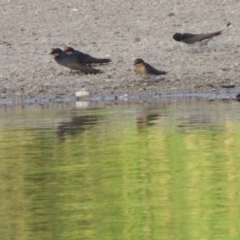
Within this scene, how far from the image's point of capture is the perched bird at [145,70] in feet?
54.1

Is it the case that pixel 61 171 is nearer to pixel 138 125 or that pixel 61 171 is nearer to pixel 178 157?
pixel 178 157

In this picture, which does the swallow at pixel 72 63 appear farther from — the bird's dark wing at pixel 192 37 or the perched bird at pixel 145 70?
the bird's dark wing at pixel 192 37

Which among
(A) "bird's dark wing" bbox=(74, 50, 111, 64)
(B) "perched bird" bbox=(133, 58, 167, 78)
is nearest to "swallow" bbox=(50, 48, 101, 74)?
(A) "bird's dark wing" bbox=(74, 50, 111, 64)

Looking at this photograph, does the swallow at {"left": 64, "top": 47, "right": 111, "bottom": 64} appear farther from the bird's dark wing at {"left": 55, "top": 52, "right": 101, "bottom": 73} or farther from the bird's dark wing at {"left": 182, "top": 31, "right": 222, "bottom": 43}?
the bird's dark wing at {"left": 182, "top": 31, "right": 222, "bottom": 43}

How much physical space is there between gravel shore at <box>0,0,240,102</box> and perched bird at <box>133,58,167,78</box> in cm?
17

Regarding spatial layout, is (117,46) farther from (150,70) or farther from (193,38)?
(150,70)

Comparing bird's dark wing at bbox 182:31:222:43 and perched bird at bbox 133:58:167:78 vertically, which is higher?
bird's dark wing at bbox 182:31:222:43

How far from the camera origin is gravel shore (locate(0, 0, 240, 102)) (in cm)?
1658

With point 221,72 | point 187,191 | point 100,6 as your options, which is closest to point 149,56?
point 221,72

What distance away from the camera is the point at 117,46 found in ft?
62.8

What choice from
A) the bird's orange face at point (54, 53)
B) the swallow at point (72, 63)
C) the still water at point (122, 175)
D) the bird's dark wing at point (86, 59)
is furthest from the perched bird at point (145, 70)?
the still water at point (122, 175)

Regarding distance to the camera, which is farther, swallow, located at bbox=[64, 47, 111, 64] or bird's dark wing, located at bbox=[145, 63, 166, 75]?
swallow, located at bbox=[64, 47, 111, 64]

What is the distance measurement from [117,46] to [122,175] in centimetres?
1039

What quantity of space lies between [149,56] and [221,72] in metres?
1.72
